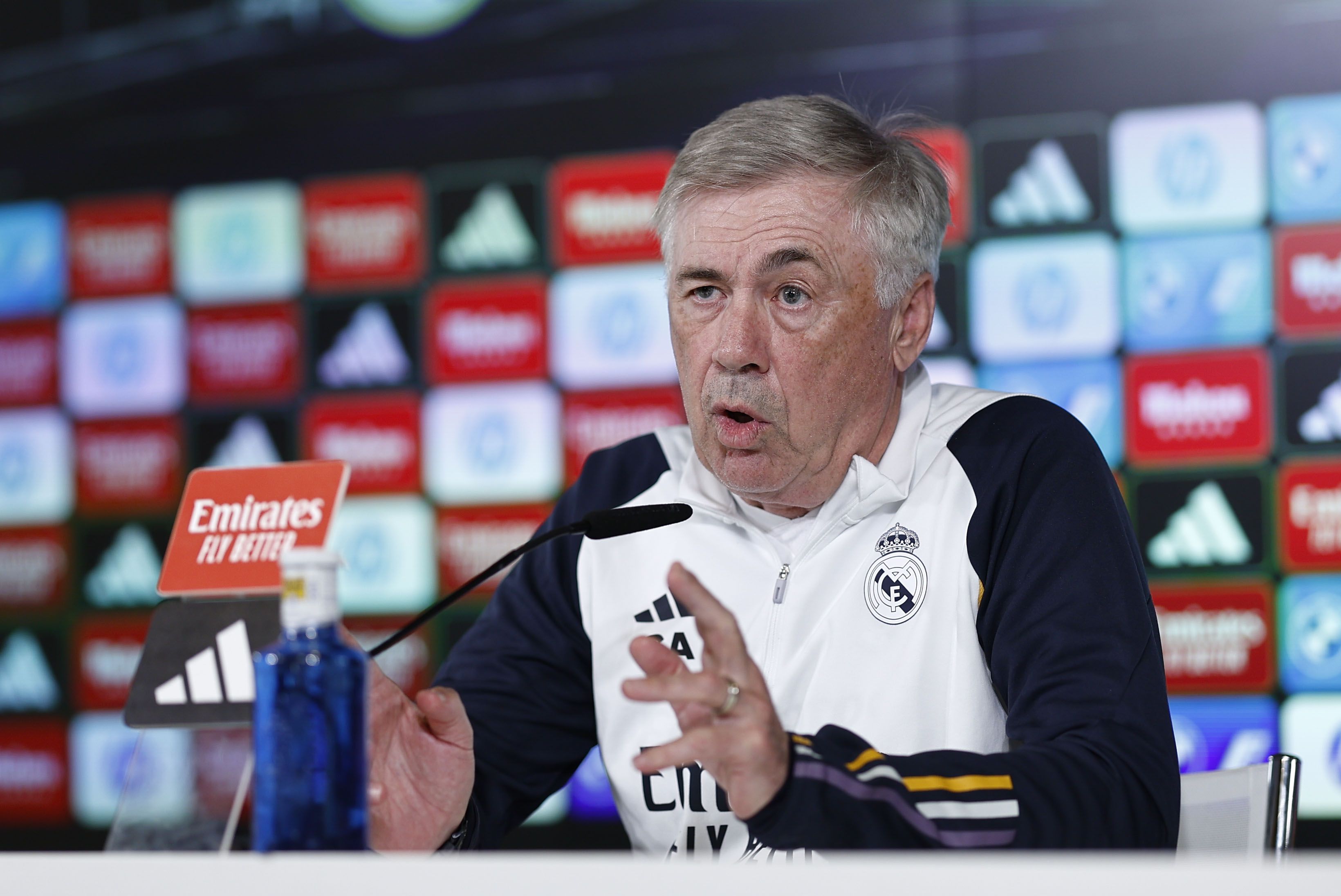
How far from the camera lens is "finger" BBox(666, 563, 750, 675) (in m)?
0.76

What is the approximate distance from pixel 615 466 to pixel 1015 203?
3.74ft

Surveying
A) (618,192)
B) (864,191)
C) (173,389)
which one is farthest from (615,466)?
(173,389)

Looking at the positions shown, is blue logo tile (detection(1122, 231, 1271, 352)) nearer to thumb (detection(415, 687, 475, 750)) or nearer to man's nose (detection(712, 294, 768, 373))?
man's nose (detection(712, 294, 768, 373))

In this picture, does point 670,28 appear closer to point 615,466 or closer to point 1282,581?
point 615,466

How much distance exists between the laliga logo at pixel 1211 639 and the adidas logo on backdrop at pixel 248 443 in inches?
68.0

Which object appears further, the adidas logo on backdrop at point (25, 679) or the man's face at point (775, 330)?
the adidas logo on backdrop at point (25, 679)

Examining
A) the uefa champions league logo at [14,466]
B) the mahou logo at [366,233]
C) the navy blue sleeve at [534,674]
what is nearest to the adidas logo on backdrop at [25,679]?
the uefa champions league logo at [14,466]

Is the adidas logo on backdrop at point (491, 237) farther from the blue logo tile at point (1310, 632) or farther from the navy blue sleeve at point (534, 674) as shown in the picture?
the blue logo tile at point (1310, 632)

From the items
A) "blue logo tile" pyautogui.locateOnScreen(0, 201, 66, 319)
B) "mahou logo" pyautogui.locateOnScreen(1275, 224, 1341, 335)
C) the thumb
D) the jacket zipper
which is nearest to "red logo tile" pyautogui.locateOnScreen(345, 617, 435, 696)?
"blue logo tile" pyautogui.locateOnScreen(0, 201, 66, 319)

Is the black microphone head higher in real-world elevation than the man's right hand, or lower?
higher

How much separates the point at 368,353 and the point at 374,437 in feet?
0.55

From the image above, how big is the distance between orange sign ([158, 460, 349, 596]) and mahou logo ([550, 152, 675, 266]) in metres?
1.56

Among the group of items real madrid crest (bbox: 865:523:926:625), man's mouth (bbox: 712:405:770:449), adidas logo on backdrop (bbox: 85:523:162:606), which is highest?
man's mouth (bbox: 712:405:770:449)

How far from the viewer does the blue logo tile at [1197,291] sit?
216 cm
